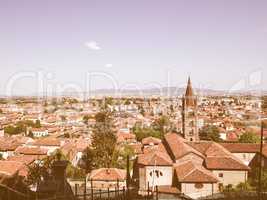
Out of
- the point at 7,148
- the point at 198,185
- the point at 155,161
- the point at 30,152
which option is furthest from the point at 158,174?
the point at 7,148

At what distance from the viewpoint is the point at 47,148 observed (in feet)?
180

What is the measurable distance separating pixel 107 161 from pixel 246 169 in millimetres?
17346

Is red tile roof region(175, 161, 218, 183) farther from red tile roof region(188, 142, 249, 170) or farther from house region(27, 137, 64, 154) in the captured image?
house region(27, 137, 64, 154)

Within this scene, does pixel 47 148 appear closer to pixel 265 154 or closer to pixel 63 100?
pixel 265 154

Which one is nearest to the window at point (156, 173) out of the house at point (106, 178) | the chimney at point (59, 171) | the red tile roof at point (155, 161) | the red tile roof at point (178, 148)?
the red tile roof at point (155, 161)

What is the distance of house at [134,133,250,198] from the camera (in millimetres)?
26281

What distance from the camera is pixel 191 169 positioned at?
2748cm

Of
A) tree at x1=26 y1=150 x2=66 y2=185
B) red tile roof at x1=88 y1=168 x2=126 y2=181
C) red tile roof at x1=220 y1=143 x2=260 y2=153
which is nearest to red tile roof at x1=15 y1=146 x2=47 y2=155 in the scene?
red tile roof at x1=88 y1=168 x2=126 y2=181

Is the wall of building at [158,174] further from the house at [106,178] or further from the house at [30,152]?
the house at [30,152]

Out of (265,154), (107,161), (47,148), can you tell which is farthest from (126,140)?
(265,154)

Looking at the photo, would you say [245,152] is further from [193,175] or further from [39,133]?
[39,133]

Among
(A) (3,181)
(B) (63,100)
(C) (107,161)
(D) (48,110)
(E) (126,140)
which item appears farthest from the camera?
(B) (63,100)

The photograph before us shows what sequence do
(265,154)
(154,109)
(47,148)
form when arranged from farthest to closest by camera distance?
(154,109) < (47,148) < (265,154)

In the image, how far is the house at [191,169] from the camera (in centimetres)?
2628
